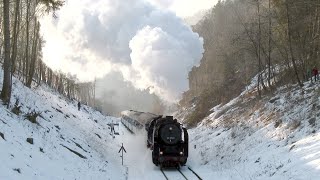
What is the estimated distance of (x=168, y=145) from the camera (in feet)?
66.2

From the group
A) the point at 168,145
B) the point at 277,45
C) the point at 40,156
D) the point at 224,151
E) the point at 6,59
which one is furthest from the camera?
the point at 277,45

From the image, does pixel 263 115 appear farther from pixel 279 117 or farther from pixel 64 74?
pixel 64 74

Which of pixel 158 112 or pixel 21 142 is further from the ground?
pixel 21 142

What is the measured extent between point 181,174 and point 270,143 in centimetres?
437

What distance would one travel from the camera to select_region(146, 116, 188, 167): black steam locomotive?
19.7 m

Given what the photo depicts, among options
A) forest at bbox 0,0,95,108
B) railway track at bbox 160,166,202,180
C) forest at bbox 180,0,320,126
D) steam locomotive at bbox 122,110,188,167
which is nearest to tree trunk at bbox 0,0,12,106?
forest at bbox 0,0,95,108

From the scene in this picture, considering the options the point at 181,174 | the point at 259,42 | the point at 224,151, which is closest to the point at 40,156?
the point at 181,174

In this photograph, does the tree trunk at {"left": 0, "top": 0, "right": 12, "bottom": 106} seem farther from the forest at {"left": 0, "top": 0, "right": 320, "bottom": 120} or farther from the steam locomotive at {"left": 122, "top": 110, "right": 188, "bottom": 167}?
the steam locomotive at {"left": 122, "top": 110, "right": 188, "bottom": 167}

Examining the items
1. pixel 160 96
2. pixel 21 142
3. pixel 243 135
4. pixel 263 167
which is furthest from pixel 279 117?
pixel 160 96

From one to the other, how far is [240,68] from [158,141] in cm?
4695

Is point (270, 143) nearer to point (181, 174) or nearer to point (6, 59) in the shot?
point (181, 174)

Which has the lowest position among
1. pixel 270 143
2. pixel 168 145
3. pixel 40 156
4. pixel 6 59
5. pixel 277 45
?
pixel 168 145

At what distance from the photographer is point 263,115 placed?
74.5ft

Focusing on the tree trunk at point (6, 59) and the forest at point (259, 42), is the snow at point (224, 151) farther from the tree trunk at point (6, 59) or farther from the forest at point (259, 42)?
the forest at point (259, 42)
